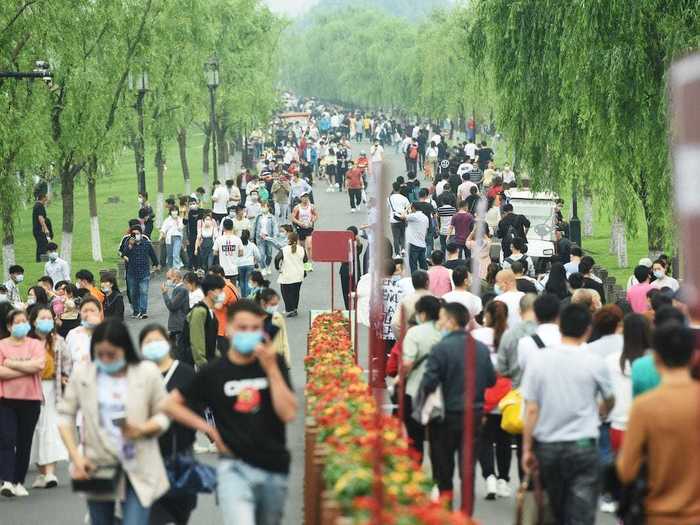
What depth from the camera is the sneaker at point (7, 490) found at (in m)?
14.1

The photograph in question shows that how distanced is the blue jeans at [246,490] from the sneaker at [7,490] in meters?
5.69

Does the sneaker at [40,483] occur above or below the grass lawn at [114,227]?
below

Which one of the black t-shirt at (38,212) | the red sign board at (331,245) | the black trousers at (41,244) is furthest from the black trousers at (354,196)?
the red sign board at (331,245)

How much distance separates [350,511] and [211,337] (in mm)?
7821

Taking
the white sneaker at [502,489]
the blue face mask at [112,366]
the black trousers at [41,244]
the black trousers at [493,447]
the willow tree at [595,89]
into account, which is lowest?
Result: the white sneaker at [502,489]

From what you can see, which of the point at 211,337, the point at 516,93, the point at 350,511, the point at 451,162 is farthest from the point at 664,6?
the point at 451,162

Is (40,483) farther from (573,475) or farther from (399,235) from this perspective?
(399,235)

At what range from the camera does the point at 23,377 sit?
1390 cm

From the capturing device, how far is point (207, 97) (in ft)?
180

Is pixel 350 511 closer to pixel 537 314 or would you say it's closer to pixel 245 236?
pixel 537 314

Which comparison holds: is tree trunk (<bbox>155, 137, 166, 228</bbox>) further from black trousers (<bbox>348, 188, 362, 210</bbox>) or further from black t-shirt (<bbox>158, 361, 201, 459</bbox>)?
black t-shirt (<bbox>158, 361, 201, 459</bbox>)

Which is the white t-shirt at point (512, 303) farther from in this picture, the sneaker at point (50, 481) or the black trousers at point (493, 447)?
the sneaker at point (50, 481)

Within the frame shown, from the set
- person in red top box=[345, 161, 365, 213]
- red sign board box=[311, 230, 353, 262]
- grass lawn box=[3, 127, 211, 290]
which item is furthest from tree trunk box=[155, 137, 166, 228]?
red sign board box=[311, 230, 353, 262]

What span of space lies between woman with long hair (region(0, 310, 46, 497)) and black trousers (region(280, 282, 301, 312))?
39.9ft
